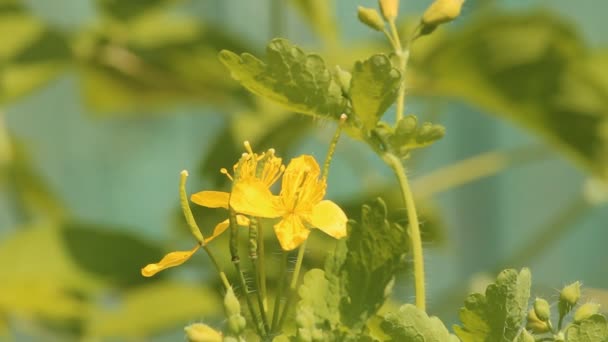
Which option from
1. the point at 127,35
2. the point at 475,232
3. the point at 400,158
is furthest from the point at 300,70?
the point at 475,232

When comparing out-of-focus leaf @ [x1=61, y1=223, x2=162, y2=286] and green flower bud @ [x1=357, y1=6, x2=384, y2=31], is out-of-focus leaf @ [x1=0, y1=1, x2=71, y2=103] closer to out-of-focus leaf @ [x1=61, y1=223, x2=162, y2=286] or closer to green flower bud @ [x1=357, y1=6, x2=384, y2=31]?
out-of-focus leaf @ [x1=61, y1=223, x2=162, y2=286]

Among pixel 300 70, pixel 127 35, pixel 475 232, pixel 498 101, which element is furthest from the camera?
pixel 475 232

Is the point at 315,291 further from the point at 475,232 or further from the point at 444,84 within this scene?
the point at 475,232

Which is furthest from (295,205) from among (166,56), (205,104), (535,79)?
(205,104)

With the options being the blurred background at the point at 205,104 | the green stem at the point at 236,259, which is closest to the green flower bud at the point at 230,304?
the green stem at the point at 236,259

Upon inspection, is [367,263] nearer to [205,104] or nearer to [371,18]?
[371,18]

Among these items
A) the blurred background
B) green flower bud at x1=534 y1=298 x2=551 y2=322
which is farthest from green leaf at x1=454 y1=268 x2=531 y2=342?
the blurred background
